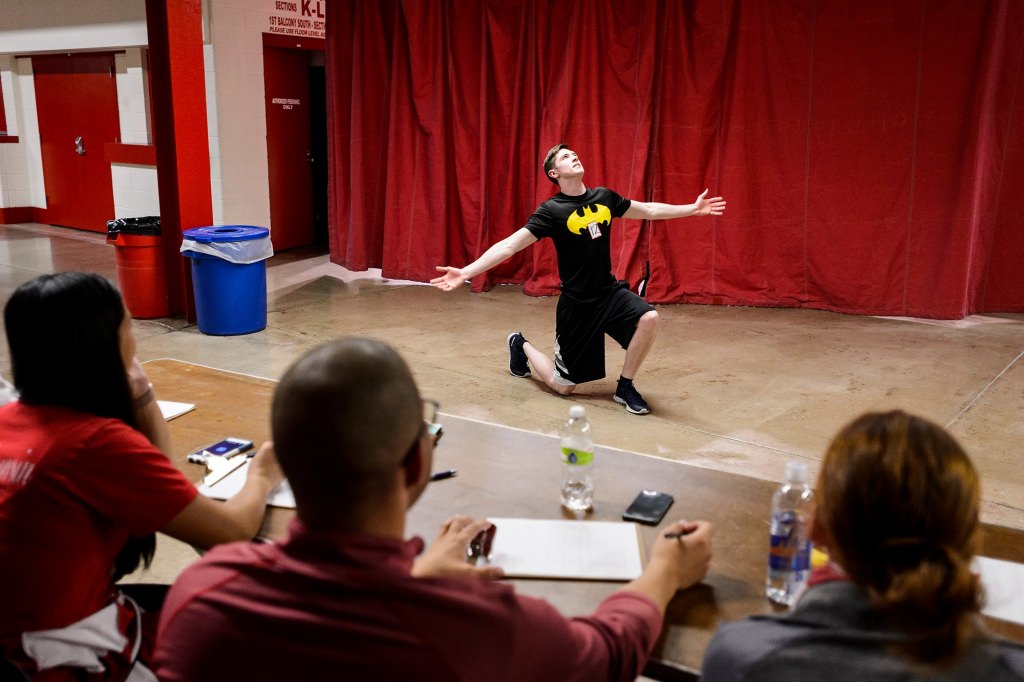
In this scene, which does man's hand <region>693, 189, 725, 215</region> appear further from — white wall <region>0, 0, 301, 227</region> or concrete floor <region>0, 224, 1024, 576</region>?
white wall <region>0, 0, 301, 227</region>

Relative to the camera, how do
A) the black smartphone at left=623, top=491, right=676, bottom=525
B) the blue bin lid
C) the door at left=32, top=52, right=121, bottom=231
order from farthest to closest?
the door at left=32, top=52, right=121, bottom=231 < the blue bin lid < the black smartphone at left=623, top=491, right=676, bottom=525

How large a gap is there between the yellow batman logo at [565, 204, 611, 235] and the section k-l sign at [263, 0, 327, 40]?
445 cm

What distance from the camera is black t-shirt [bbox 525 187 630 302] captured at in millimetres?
4543

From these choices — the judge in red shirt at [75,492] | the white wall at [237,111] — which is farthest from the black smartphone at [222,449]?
the white wall at [237,111]

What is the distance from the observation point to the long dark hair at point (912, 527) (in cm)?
102

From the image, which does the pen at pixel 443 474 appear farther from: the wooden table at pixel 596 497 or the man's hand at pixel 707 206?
the man's hand at pixel 707 206

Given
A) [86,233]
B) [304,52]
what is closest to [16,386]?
[304,52]

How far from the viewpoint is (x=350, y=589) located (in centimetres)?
109

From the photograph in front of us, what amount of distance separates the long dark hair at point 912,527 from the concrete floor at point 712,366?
8.62 ft

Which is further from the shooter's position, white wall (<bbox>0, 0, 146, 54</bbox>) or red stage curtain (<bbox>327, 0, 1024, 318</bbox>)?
white wall (<bbox>0, 0, 146, 54</bbox>)

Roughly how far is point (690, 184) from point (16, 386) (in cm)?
572

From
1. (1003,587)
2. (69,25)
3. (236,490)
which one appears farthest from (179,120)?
(1003,587)

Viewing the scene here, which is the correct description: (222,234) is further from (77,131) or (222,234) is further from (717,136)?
(77,131)

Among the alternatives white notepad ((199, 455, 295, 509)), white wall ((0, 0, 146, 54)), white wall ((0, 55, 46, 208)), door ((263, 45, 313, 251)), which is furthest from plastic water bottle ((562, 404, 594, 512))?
white wall ((0, 55, 46, 208))
